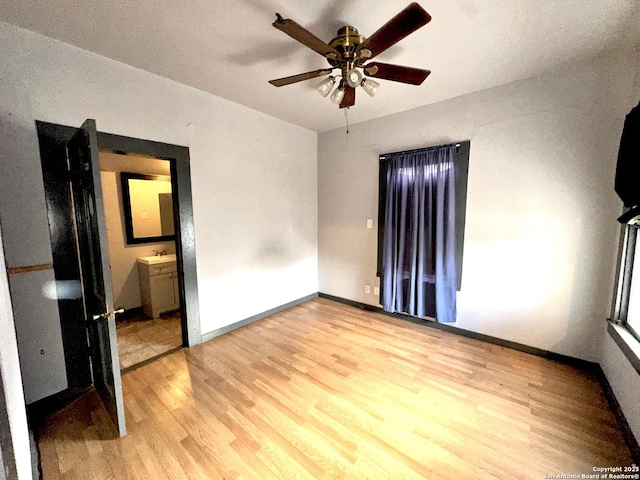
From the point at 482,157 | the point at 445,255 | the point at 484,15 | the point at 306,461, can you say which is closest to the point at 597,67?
the point at 482,157

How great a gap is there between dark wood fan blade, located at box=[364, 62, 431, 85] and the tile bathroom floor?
3073 mm

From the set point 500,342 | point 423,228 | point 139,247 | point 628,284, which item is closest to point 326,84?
point 423,228

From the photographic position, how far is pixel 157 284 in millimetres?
3330

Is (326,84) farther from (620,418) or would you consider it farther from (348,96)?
(620,418)

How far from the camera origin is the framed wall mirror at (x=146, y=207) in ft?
11.1

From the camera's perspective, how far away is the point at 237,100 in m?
2.76

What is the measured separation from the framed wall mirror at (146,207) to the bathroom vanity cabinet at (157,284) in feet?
1.24

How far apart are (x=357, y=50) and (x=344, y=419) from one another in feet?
7.86

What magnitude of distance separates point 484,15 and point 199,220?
2789mm

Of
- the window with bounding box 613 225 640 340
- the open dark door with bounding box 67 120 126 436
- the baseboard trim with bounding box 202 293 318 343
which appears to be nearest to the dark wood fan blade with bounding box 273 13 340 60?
the open dark door with bounding box 67 120 126 436

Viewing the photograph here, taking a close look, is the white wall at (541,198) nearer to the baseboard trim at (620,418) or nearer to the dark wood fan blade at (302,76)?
the baseboard trim at (620,418)

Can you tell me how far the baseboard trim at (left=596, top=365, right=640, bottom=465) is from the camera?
4.67 feet

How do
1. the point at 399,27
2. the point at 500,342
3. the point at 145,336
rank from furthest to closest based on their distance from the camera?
1. the point at 145,336
2. the point at 500,342
3. the point at 399,27

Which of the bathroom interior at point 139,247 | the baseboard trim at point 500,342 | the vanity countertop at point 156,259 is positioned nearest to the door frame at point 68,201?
the bathroom interior at point 139,247
